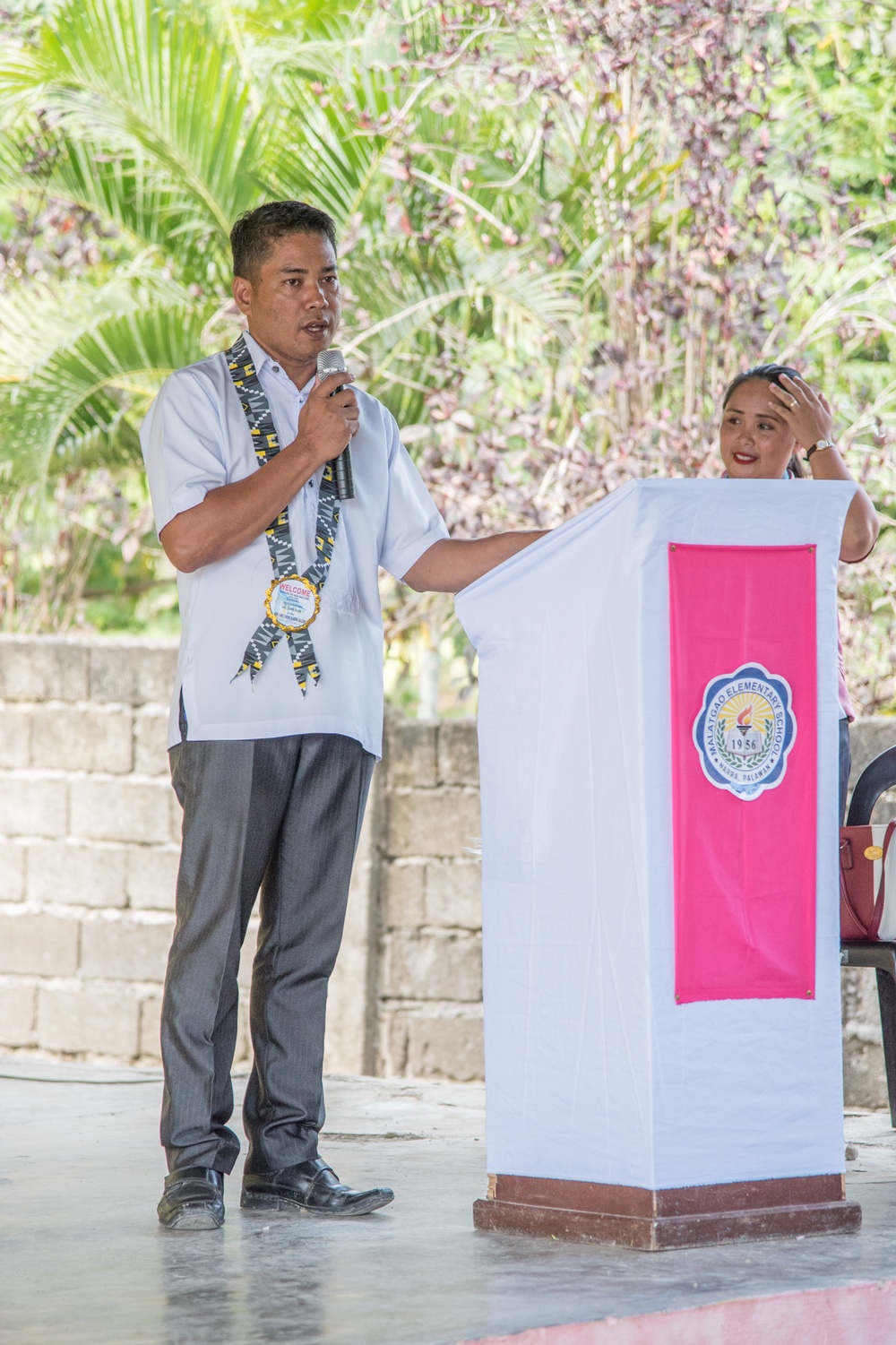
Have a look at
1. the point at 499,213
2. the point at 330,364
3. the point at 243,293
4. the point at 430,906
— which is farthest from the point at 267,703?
the point at 499,213

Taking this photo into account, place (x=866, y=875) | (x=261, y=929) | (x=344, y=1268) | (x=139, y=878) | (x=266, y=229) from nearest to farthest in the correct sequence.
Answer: (x=344, y=1268) < (x=266, y=229) < (x=261, y=929) < (x=866, y=875) < (x=139, y=878)

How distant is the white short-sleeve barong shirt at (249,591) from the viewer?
323cm

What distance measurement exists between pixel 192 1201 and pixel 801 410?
7.21 ft

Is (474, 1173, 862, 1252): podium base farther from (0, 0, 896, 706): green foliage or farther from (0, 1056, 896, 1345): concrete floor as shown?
(0, 0, 896, 706): green foliage

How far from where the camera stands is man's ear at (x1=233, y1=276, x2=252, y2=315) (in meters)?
3.41

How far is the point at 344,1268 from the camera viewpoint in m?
2.81

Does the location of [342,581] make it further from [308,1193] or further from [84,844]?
[84,844]

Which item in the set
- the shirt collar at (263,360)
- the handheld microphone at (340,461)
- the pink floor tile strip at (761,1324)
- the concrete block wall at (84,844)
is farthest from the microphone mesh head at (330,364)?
the concrete block wall at (84,844)

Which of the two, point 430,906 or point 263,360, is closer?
point 263,360

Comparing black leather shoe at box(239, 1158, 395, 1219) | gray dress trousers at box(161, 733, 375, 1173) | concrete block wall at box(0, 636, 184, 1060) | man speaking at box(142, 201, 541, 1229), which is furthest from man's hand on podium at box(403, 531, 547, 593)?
concrete block wall at box(0, 636, 184, 1060)

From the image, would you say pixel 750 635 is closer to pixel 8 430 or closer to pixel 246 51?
pixel 8 430

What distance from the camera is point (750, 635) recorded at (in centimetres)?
291

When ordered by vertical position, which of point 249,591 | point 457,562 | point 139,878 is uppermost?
point 457,562

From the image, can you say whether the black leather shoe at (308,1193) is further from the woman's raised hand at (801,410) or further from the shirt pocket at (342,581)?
the woman's raised hand at (801,410)
